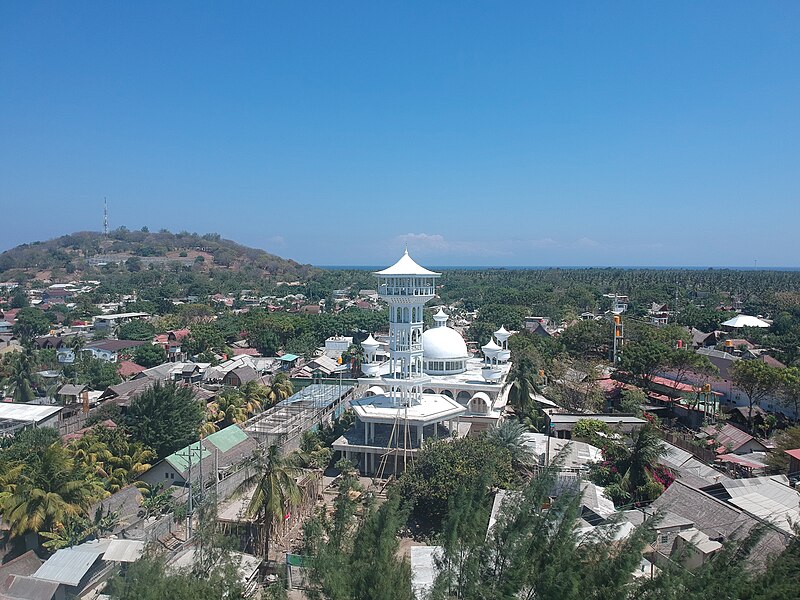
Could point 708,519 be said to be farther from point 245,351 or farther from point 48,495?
point 245,351

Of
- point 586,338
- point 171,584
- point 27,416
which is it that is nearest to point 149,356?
point 27,416

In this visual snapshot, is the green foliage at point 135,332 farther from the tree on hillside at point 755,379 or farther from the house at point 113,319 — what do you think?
the tree on hillside at point 755,379

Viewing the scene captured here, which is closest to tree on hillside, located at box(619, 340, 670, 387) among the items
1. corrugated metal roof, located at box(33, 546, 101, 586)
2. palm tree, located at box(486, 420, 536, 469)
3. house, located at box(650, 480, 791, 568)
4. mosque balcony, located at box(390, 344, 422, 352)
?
palm tree, located at box(486, 420, 536, 469)

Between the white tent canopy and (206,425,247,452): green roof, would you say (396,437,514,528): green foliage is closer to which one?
(206,425,247,452): green roof

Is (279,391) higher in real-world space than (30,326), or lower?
lower

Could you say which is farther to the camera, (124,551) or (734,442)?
(734,442)

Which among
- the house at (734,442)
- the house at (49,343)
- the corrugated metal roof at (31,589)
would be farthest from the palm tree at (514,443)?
the house at (49,343)
